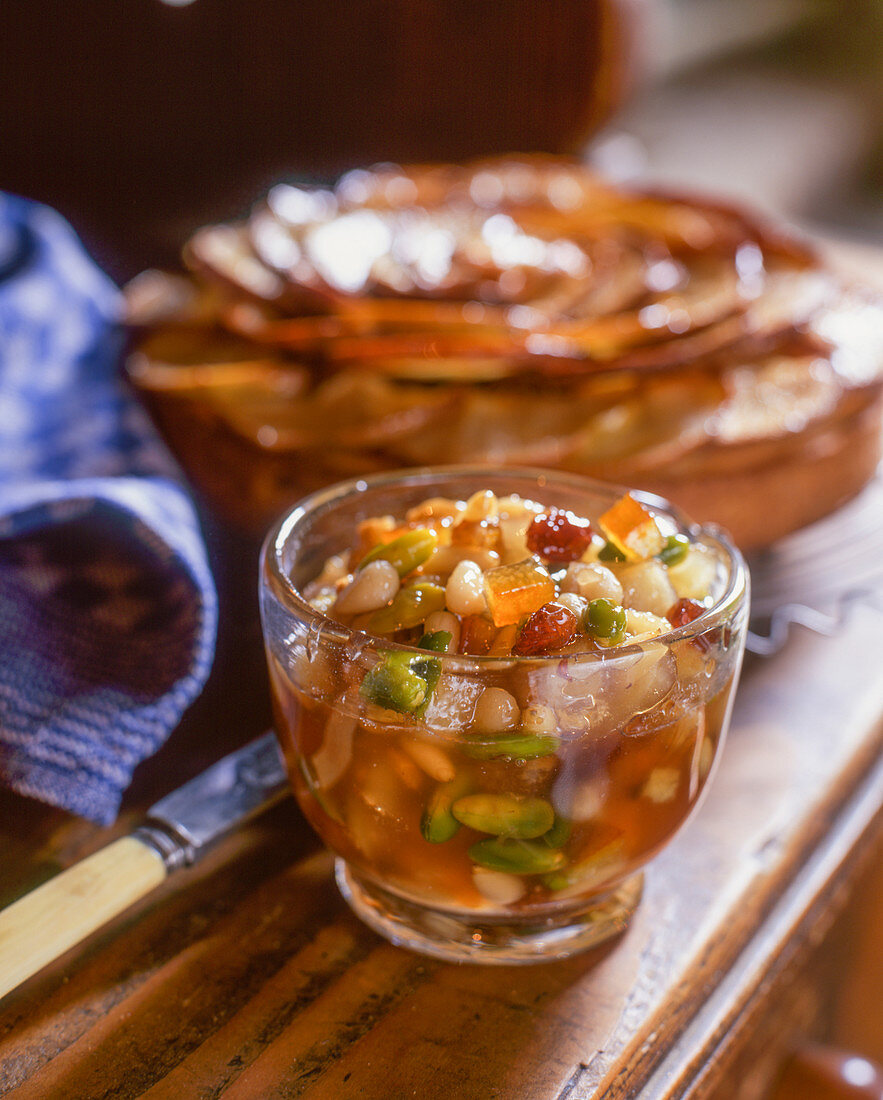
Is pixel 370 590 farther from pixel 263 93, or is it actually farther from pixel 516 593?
pixel 263 93

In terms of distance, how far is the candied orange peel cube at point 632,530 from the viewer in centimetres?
58

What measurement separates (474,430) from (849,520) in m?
0.35

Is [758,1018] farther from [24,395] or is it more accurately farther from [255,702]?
[24,395]

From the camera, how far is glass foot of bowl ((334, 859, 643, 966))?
58 cm

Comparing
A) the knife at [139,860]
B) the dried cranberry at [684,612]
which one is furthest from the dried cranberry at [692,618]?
the knife at [139,860]

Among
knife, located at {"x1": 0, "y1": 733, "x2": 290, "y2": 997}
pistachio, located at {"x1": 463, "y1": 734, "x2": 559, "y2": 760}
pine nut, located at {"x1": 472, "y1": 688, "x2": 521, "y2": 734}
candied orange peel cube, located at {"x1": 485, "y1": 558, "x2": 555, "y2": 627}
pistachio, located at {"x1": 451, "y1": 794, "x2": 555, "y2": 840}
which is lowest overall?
knife, located at {"x1": 0, "y1": 733, "x2": 290, "y2": 997}

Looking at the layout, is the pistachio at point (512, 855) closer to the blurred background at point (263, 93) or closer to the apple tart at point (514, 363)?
the apple tart at point (514, 363)

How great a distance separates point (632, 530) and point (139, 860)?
12.5 inches

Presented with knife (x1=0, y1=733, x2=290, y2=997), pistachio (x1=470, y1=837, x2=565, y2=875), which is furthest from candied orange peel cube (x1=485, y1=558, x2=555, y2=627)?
knife (x1=0, y1=733, x2=290, y2=997)

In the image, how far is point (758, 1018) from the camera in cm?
64

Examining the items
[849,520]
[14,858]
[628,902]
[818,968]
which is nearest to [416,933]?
[628,902]

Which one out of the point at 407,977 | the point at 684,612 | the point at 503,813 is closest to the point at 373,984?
the point at 407,977

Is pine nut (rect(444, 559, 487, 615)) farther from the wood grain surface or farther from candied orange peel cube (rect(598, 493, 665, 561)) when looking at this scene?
the wood grain surface

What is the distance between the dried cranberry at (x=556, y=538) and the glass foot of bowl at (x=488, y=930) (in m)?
0.18
